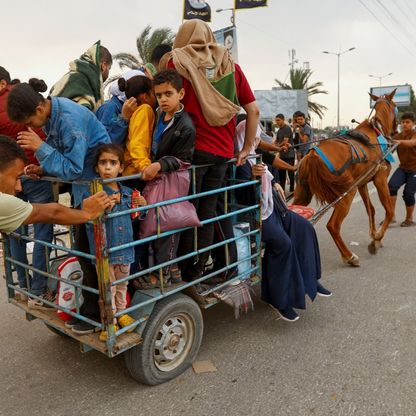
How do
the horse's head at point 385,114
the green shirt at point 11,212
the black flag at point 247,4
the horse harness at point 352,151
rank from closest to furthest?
the green shirt at point 11,212 < the horse harness at point 352,151 < the horse's head at point 385,114 < the black flag at point 247,4

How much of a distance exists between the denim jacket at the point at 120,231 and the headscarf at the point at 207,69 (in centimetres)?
85

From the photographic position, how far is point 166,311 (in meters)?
2.64

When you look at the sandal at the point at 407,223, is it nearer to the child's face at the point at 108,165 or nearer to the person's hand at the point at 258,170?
the person's hand at the point at 258,170

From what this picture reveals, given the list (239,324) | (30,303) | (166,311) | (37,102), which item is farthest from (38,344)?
(37,102)

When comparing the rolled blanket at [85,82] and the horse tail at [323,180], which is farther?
the horse tail at [323,180]

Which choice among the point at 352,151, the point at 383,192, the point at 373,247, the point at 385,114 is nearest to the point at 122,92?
the point at 352,151

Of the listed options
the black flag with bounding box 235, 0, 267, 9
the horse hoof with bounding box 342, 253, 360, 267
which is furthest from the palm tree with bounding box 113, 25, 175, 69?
the horse hoof with bounding box 342, 253, 360, 267

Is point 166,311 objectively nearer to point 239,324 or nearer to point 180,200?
point 180,200

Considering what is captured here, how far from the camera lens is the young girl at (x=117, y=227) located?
240cm

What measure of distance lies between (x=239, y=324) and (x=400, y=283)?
6.60ft

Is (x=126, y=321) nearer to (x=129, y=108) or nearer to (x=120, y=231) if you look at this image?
(x=120, y=231)

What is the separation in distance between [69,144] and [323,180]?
3432 mm

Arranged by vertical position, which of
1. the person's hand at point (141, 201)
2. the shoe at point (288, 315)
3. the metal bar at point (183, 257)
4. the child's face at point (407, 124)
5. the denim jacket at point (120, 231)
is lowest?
the shoe at point (288, 315)

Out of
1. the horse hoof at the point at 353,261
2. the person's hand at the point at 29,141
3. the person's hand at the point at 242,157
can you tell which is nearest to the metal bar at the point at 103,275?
the person's hand at the point at 29,141
